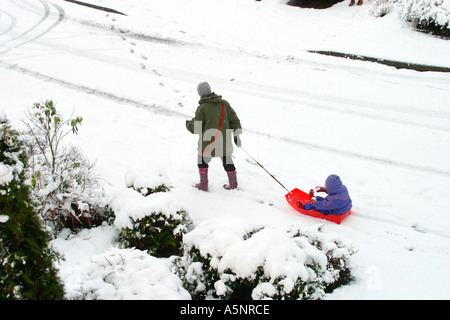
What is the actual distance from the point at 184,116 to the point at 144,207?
172 inches

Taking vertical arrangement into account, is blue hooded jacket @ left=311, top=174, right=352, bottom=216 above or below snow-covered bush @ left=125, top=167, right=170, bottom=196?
above

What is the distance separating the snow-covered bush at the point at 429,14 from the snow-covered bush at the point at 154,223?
10.9m

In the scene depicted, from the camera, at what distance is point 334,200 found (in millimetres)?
4953

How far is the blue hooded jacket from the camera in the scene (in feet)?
16.2

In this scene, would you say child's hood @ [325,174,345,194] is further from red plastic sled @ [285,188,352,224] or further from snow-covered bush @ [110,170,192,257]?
snow-covered bush @ [110,170,192,257]

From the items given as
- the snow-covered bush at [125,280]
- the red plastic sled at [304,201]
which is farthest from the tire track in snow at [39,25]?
the red plastic sled at [304,201]

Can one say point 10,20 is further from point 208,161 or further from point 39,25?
point 208,161

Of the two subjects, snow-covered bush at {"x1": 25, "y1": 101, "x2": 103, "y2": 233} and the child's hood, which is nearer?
snow-covered bush at {"x1": 25, "y1": 101, "x2": 103, "y2": 233}

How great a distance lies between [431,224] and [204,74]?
A: 714 cm

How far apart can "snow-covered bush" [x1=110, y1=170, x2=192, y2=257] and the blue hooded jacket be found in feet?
6.67

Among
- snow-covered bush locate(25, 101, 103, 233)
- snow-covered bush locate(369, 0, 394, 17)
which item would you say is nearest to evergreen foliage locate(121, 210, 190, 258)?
snow-covered bush locate(25, 101, 103, 233)

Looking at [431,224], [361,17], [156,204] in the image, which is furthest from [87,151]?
[361,17]

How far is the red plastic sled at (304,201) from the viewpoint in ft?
16.8
